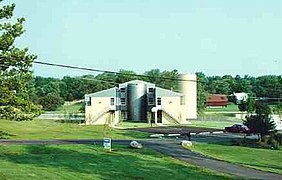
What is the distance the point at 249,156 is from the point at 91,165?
47.4 feet

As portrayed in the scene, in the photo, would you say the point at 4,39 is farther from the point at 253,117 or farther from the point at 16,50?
the point at 253,117

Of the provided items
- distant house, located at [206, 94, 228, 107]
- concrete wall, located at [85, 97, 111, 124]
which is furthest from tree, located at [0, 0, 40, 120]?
distant house, located at [206, 94, 228, 107]

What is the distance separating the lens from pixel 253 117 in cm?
4959

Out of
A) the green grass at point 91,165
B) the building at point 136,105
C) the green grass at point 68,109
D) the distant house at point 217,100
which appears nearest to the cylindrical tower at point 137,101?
the building at point 136,105

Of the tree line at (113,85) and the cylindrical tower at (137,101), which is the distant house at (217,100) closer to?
the tree line at (113,85)

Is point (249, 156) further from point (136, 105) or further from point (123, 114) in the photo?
point (123, 114)

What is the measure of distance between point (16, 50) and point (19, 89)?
315cm

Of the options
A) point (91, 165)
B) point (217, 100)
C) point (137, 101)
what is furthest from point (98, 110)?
point (217, 100)

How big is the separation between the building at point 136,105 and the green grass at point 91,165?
4948 centimetres

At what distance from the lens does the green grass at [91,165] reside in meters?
20.9

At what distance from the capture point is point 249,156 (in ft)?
117

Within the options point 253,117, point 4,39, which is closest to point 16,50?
point 4,39

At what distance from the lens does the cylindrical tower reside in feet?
281

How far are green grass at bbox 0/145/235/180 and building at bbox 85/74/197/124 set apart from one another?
49476 mm
